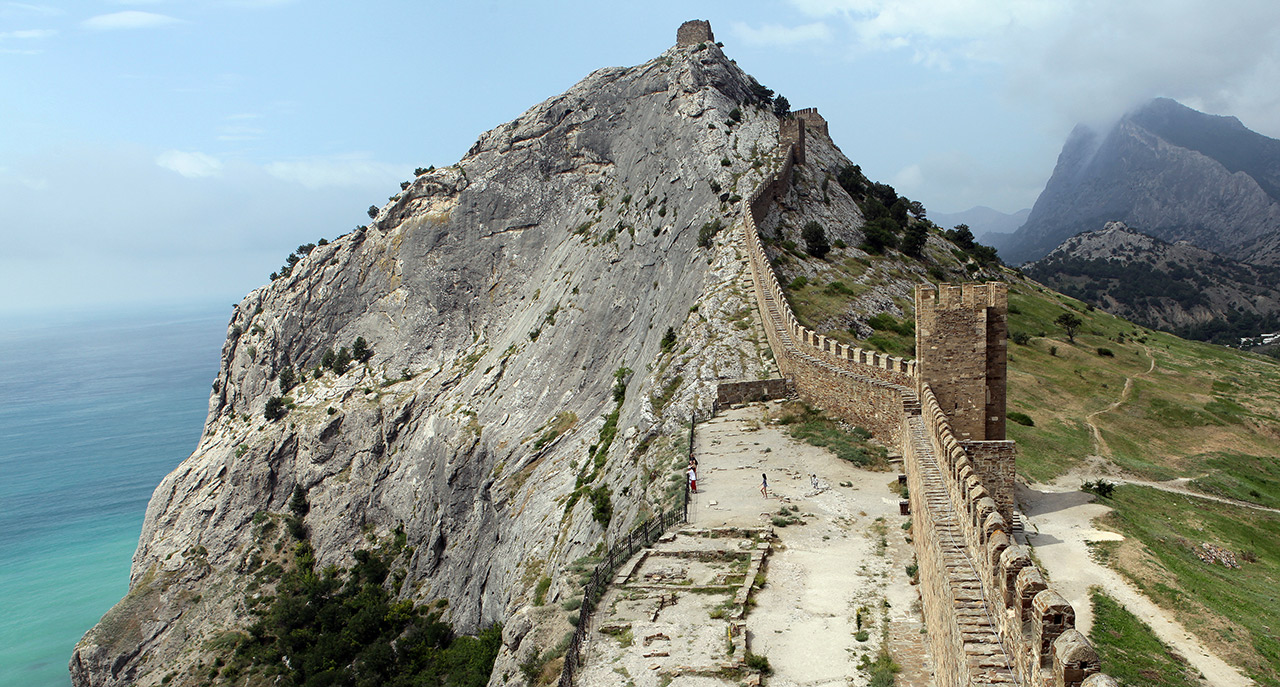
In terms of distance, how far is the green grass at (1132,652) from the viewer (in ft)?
36.3

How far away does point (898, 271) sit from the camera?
47.8 meters

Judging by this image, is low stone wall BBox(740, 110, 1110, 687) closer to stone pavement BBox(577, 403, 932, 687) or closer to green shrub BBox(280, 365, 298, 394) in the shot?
stone pavement BBox(577, 403, 932, 687)

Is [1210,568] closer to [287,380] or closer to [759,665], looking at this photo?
[759,665]

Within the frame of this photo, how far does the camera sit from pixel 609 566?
1571 centimetres

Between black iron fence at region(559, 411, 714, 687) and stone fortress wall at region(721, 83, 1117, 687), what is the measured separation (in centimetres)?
570

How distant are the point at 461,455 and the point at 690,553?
38.9 metres

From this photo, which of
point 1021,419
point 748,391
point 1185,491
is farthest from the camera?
point 1021,419

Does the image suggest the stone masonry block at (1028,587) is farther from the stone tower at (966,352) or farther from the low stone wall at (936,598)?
the stone tower at (966,352)

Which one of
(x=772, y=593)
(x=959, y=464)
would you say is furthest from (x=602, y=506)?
(x=959, y=464)

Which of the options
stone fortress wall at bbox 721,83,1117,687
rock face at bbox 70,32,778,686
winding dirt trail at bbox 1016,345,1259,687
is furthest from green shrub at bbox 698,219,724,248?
winding dirt trail at bbox 1016,345,1259,687

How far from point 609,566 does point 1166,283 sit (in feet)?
605

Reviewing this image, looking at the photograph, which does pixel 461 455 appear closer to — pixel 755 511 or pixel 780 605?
pixel 755 511

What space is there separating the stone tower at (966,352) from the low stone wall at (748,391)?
30.7 feet

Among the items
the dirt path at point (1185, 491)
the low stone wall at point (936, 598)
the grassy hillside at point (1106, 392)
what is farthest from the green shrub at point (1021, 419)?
the low stone wall at point (936, 598)
